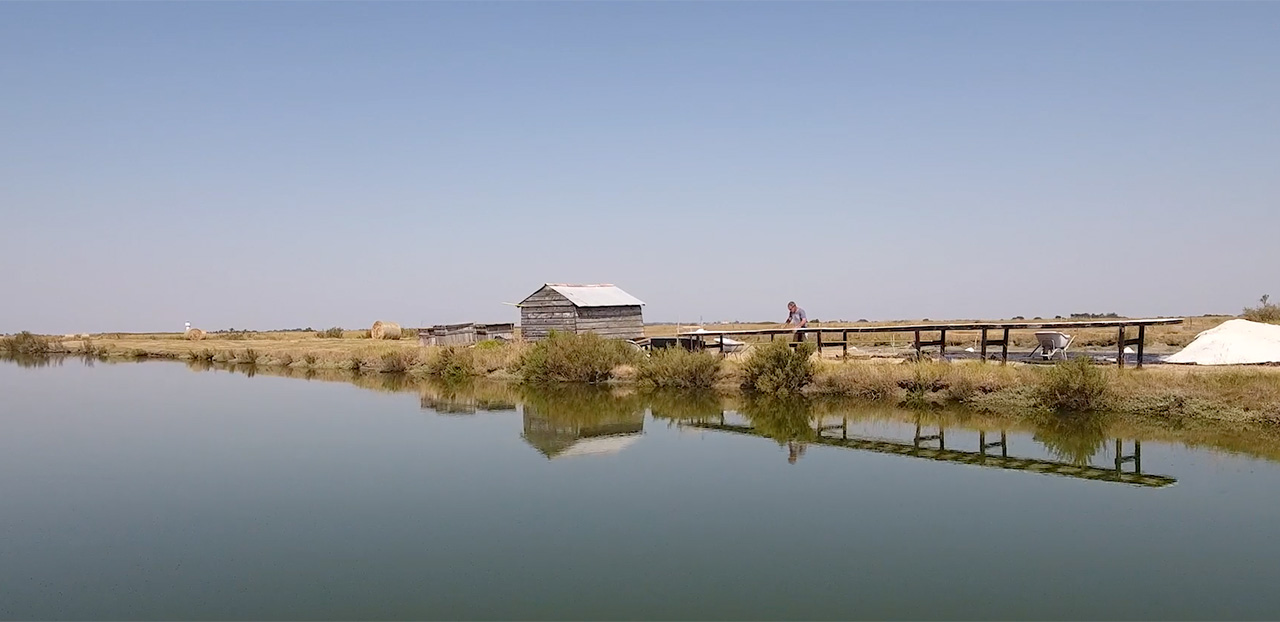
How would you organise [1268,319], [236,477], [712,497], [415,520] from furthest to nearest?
1. [1268,319]
2. [236,477]
3. [712,497]
4. [415,520]

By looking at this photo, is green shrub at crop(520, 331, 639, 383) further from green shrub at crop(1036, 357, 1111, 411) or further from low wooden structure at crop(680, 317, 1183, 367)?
green shrub at crop(1036, 357, 1111, 411)

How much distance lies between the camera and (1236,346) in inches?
827

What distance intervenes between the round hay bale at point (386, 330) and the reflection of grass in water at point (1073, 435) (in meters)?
41.2

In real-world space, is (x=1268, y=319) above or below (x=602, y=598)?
above

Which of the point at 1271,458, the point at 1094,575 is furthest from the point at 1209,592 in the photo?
the point at 1271,458

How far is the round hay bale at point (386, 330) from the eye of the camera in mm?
51750

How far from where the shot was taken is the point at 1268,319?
1153 inches

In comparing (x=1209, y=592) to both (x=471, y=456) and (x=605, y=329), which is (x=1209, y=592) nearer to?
(x=471, y=456)

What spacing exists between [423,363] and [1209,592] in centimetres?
2954

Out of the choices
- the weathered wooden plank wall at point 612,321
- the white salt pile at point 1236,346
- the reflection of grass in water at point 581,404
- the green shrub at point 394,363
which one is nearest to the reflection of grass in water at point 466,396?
the reflection of grass in water at point 581,404

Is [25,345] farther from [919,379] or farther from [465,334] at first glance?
[919,379]

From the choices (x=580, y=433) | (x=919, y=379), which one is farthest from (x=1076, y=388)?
(x=580, y=433)

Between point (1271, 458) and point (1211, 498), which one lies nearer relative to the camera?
point (1211, 498)

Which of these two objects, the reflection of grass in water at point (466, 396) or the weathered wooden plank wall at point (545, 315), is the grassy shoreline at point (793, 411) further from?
the weathered wooden plank wall at point (545, 315)
